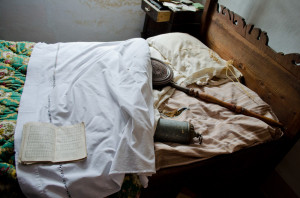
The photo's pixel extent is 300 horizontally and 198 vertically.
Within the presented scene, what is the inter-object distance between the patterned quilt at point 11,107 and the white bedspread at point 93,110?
40 mm

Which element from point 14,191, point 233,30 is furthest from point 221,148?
Result: point 233,30

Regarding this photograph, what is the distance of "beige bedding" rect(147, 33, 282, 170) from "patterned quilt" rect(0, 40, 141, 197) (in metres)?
0.24

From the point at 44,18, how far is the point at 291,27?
281 centimetres

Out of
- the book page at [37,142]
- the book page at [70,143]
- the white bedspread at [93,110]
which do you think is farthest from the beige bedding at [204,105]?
the book page at [37,142]

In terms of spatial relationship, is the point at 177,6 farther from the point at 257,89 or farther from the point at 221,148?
the point at 221,148

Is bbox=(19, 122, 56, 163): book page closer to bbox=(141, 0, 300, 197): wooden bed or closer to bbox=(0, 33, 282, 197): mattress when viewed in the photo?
bbox=(0, 33, 282, 197): mattress

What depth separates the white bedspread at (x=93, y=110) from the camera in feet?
2.97

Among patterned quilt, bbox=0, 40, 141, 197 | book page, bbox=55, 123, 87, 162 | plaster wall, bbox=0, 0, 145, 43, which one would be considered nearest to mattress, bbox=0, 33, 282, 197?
patterned quilt, bbox=0, 40, 141, 197

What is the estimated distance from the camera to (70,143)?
1.02 m

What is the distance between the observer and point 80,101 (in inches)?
48.0

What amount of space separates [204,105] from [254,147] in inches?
16.4

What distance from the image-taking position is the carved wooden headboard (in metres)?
1.34

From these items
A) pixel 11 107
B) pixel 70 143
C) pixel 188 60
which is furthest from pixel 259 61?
pixel 11 107

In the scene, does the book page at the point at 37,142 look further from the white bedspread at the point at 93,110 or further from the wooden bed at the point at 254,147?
the wooden bed at the point at 254,147
